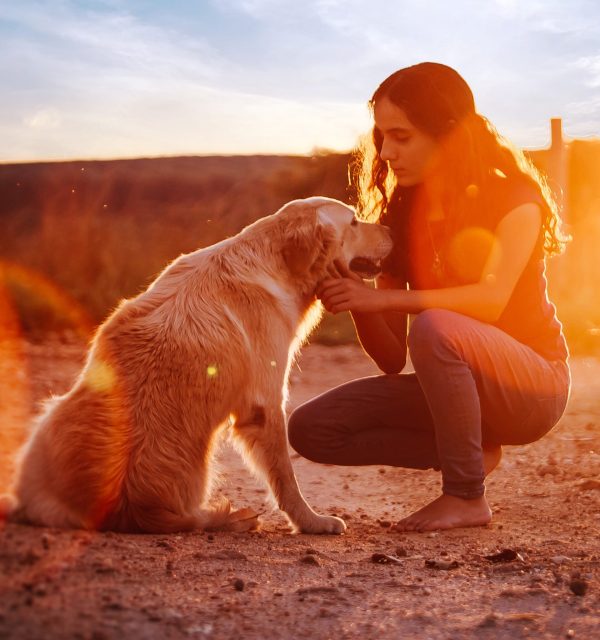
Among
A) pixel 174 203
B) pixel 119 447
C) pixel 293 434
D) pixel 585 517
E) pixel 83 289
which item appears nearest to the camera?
pixel 119 447

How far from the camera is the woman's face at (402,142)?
3668 millimetres

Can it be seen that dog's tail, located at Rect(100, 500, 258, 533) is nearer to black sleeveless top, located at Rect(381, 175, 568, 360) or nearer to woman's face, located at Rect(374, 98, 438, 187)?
black sleeveless top, located at Rect(381, 175, 568, 360)

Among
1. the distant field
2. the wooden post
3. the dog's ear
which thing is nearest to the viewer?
the dog's ear

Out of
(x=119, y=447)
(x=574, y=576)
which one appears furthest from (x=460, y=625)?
(x=119, y=447)

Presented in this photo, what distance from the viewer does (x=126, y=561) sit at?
247 cm

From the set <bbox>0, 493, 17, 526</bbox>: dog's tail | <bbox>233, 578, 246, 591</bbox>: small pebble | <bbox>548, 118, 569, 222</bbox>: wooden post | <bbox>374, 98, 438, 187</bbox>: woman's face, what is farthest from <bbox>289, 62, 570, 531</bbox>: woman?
<bbox>548, 118, 569, 222</bbox>: wooden post

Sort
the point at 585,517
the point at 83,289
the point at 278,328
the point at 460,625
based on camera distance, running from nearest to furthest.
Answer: the point at 460,625 → the point at 278,328 → the point at 585,517 → the point at 83,289

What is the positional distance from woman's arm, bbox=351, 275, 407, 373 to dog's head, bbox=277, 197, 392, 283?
0.20 metres

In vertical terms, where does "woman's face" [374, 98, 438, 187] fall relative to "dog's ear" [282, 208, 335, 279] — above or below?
above

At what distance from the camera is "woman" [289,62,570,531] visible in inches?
139

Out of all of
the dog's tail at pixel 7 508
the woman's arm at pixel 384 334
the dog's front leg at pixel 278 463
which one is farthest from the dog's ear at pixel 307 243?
the dog's tail at pixel 7 508

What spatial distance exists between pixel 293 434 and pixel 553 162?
950cm

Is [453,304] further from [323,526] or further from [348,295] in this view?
[323,526]

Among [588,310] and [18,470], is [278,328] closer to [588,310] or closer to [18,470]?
[18,470]
